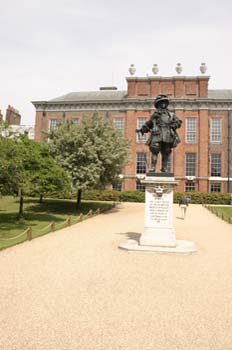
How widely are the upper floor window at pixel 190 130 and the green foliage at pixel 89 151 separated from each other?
18.7m

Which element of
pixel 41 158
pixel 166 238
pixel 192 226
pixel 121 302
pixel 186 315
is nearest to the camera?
pixel 186 315

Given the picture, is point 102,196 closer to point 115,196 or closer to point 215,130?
point 115,196

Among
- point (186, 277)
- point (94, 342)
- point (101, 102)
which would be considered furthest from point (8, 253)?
point (101, 102)

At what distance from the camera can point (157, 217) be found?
1220 cm

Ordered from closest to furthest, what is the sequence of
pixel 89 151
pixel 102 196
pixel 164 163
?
pixel 164 163 → pixel 89 151 → pixel 102 196

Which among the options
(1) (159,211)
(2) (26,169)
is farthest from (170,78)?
(1) (159,211)

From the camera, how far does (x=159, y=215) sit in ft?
40.1

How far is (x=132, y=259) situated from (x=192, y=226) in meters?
10.2

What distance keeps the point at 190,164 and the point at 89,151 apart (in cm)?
2225

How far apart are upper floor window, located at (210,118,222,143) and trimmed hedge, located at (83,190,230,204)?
831 cm

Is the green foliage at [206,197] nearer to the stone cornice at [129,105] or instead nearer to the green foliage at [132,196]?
the green foliage at [132,196]

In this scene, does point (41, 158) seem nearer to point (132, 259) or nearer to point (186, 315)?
point (132, 259)

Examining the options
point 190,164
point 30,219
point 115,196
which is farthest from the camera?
point 190,164

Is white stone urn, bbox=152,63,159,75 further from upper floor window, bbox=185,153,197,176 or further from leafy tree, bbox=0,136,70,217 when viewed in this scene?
leafy tree, bbox=0,136,70,217
